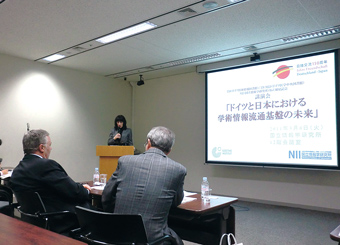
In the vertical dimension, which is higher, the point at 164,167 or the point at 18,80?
the point at 18,80

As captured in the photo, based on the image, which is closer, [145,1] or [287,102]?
[145,1]

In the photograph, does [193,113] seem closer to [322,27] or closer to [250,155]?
[250,155]

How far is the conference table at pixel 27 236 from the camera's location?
3.91ft

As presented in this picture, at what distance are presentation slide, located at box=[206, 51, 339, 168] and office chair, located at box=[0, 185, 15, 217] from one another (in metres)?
3.75

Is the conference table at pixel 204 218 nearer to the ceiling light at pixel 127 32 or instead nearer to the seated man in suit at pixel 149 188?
the seated man in suit at pixel 149 188

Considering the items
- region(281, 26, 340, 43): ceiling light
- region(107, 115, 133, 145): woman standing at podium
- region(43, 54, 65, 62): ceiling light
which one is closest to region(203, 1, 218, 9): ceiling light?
region(281, 26, 340, 43): ceiling light

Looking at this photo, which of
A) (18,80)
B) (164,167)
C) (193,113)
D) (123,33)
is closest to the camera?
(164,167)

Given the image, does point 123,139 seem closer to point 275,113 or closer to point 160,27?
point 160,27

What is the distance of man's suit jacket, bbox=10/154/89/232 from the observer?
2.16 meters

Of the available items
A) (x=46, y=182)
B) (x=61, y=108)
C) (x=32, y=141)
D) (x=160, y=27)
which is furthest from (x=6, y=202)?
(x=61, y=108)

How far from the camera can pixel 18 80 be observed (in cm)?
575

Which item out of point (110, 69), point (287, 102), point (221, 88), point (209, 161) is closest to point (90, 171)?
point (110, 69)

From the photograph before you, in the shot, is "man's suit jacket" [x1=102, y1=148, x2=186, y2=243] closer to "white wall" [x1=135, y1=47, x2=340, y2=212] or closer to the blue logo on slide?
"white wall" [x1=135, y1=47, x2=340, y2=212]

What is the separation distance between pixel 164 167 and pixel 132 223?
446mm
